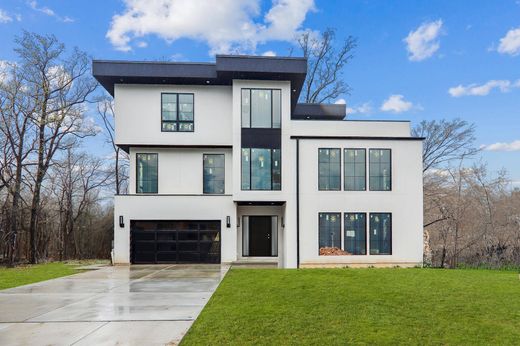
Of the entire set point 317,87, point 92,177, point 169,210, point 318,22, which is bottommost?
point 169,210

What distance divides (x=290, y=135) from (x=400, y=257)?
257 inches

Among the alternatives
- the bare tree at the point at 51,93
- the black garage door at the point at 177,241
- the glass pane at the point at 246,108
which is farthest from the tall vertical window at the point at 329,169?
the bare tree at the point at 51,93

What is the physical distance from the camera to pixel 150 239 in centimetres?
1584

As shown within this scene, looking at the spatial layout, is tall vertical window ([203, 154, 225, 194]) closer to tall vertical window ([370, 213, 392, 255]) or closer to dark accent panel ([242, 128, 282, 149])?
dark accent panel ([242, 128, 282, 149])

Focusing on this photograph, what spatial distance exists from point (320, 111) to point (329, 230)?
27.9 ft

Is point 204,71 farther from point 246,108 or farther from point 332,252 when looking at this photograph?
point 332,252

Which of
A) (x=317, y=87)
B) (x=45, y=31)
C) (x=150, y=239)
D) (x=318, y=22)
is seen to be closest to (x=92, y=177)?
(x=45, y=31)

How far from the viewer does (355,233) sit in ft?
49.3

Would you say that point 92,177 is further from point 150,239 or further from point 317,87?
point 317,87

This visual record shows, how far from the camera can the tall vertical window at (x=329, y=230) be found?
48.8 feet

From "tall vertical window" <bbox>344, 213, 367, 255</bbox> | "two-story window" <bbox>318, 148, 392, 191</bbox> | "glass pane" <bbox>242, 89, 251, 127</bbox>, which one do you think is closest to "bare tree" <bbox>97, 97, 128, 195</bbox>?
"glass pane" <bbox>242, 89, 251, 127</bbox>

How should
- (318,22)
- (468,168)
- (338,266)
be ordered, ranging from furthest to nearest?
(318,22)
(468,168)
(338,266)

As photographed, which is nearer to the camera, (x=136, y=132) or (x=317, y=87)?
(x=136, y=132)

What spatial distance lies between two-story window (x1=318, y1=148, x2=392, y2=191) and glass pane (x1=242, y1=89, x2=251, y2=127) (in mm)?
3177
